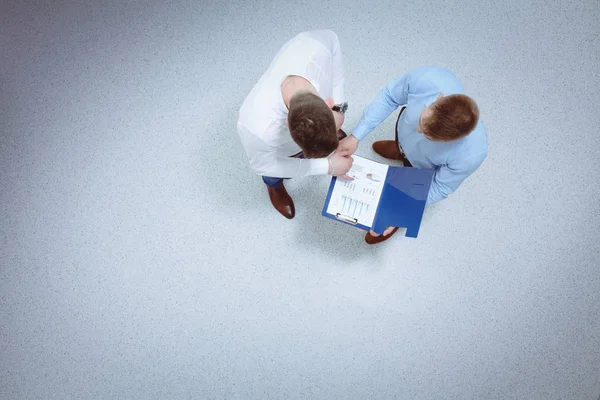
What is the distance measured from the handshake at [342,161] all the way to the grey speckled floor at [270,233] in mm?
476

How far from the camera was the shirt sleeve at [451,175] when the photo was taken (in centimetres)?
134

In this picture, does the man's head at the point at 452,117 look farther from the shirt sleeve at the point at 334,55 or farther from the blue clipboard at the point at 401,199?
the shirt sleeve at the point at 334,55

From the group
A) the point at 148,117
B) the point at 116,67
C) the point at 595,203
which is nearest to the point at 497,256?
the point at 595,203

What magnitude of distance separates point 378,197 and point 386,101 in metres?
0.37

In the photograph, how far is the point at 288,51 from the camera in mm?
1297

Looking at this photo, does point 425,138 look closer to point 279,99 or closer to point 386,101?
point 386,101

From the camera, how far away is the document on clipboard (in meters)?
1.46

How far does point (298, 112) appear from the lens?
1058mm

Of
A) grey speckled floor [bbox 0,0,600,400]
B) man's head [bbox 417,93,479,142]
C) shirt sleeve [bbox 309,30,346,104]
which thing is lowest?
grey speckled floor [bbox 0,0,600,400]

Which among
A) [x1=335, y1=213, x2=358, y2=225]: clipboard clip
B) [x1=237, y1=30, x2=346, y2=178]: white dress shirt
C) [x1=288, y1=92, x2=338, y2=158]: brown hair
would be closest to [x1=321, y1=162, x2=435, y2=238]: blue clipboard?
[x1=335, y1=213, x2=358, y2=225]: clipboard clip

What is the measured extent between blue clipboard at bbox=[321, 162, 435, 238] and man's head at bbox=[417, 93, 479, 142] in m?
0.28

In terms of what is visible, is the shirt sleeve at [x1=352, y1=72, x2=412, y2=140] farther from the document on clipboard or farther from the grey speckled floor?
the grey speckled floor

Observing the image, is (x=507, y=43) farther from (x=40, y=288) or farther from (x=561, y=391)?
(x=40, y=288)

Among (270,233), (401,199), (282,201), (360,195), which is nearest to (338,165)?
(360,195)
